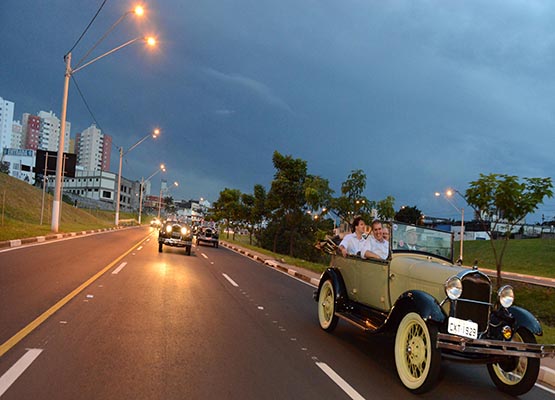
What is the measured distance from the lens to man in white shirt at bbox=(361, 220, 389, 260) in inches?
291

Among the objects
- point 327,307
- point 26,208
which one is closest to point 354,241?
point 327,307

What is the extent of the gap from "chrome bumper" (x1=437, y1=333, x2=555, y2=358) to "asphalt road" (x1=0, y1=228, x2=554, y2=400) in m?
0.66

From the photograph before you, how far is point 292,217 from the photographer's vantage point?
118 feet

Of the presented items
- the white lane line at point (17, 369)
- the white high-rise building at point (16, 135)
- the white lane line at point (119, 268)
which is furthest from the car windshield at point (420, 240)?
the white high-rise building at point (16, 135)

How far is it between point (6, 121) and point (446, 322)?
594ft

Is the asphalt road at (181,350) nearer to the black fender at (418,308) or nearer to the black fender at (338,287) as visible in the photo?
the black fender at (338,287)

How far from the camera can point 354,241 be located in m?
8.43

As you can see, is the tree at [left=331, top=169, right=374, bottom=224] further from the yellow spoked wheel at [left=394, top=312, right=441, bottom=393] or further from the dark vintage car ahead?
the yellow spoked wheel at [left=394, top=312, right=441, bottom=393]

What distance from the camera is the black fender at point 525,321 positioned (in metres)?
5.68

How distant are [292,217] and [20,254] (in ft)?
71.3

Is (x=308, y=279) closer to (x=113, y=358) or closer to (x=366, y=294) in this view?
(x=366, y=294)

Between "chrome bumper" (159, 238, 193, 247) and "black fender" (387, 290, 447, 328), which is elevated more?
"black fender" (387, 290, 447, 328)

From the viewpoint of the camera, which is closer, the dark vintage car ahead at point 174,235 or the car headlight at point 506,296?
the car headlight at point 506,296

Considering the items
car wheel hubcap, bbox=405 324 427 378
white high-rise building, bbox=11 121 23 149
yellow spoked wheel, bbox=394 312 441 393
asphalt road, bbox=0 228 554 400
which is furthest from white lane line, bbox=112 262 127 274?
white high-rise building, bbox=11 121 23 149
